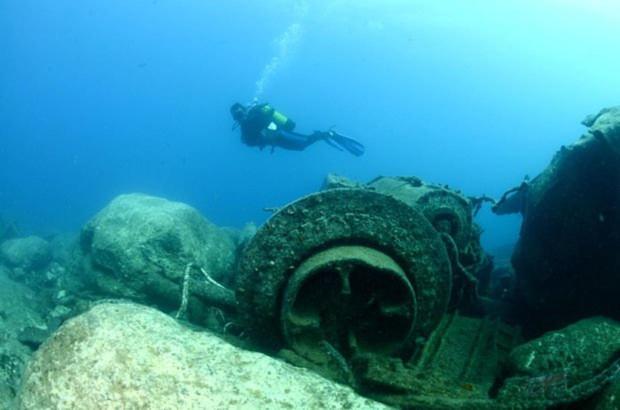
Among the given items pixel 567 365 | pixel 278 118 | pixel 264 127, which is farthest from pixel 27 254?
pixel 567 365

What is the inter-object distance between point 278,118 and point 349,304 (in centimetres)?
995

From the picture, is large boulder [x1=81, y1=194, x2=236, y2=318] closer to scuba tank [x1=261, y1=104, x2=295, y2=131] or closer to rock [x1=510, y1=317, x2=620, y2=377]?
rock [x1=510, y1=317, x2=620, y2=377]

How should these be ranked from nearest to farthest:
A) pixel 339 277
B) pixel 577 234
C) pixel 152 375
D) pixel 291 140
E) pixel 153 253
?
pixel 152 375, pixel 339 277, pixel 577 234, pixel 153 253, pixel 291 140

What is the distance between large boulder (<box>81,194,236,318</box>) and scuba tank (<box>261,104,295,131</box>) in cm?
500

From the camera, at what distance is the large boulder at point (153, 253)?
21.4ft

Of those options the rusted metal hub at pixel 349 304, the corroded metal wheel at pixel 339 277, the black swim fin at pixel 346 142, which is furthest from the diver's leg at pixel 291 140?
the rusted metal hub at pixel 349 304

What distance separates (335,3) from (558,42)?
48561 mm

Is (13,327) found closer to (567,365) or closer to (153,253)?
(153,253)

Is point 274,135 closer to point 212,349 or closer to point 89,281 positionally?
point 89,281

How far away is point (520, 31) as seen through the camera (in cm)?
9256

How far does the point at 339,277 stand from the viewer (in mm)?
3502

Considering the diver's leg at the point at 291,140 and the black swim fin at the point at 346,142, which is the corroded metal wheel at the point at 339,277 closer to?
the diver's leg at the point at 291,140

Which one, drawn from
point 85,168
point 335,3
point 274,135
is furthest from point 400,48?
point 274,135

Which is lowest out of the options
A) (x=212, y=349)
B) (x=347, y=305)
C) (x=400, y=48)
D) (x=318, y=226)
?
(x=212, y=349)
